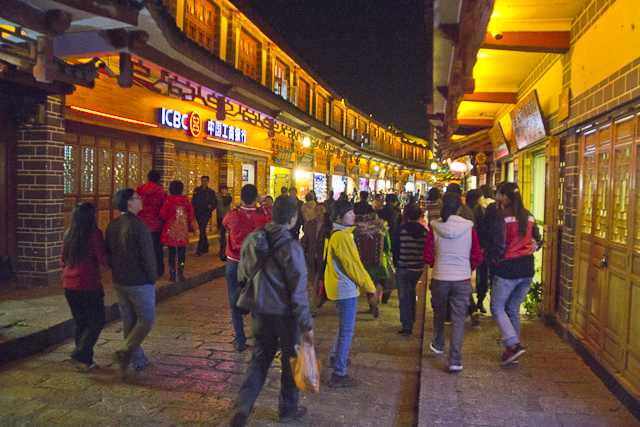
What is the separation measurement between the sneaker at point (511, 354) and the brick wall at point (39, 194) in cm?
724

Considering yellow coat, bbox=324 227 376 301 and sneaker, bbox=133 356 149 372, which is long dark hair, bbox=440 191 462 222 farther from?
sneaker, bbox=133 356 149 372

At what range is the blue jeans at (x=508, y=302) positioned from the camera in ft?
16.2

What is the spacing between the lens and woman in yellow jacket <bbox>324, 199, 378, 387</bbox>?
450 cm

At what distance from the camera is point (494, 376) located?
4668mm

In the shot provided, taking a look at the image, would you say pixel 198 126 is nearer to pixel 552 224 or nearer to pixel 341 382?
pixel 552 224

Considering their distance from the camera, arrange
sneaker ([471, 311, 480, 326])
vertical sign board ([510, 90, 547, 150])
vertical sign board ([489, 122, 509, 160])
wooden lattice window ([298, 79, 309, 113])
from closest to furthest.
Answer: sneaker ([471, 311, 480, 326])
vertical sign board ([510, 90, 547, 150])
vertical sign board ([489, 122, 509, 160])
wooden lattice window ([298, 79, 309, 113])

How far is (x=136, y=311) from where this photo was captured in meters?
4.65

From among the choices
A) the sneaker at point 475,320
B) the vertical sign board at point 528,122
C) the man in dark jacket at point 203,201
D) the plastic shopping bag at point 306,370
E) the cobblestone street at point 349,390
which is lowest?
the cobblestone street at point 349,390

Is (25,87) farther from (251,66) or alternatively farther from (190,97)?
(251,66)

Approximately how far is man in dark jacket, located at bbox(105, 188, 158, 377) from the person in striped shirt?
326 cm

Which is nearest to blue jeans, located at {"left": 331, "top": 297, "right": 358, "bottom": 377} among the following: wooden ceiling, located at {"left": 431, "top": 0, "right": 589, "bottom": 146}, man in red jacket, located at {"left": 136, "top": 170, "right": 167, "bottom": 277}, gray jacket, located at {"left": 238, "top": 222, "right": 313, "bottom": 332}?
gray jacket, located at {"left": 238, "top": 222, "right": 313, "bottom": 332}

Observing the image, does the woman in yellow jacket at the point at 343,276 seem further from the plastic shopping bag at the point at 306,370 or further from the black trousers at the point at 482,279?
the black trousers at the point at 482,279

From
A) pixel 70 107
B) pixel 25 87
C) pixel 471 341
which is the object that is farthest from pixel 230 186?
pixel 471 341

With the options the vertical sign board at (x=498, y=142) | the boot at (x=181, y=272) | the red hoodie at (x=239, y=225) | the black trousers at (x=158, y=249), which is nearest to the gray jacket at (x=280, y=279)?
the red hoodie at (x=239, y=225)
